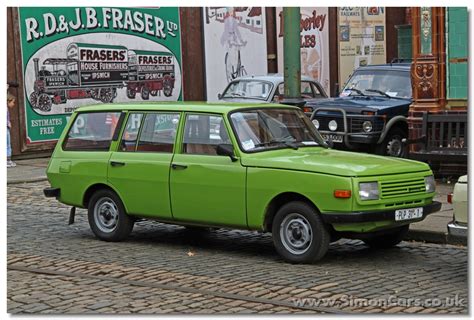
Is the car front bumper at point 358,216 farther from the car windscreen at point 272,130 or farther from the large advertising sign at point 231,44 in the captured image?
the large advertising sign at point 231,44

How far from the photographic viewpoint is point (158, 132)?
10219 millimetres

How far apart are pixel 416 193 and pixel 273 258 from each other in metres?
1.55

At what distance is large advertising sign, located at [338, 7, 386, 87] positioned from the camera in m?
29.7

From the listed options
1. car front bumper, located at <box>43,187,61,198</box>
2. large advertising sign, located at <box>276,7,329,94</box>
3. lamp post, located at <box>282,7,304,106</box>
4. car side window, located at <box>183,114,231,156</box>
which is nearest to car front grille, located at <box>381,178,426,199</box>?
car side window, located at <box>183,114,231,156</box>

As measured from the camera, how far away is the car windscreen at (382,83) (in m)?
17.5

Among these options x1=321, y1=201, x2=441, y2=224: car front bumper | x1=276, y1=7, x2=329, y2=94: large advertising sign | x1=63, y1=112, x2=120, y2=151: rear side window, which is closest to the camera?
x1=321, y1=201, x2=441, y2=224: car front bumper

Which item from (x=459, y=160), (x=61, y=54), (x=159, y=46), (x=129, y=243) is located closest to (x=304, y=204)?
(x=129, y=243)

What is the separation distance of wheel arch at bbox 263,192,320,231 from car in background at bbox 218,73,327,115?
961cm

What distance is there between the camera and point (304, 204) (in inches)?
352

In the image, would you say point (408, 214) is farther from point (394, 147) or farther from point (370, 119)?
point (394, 147)

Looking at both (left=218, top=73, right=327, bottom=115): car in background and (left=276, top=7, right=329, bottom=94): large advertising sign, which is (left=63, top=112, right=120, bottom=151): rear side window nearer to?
(left=218, top=73, right=327, bottom=115): car in background

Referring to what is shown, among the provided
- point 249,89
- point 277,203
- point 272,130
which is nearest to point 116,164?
point 272,130

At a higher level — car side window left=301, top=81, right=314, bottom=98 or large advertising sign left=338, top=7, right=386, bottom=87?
large advertising sign left=338, top=7, right=386, bottom=87

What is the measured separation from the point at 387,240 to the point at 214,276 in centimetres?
222
